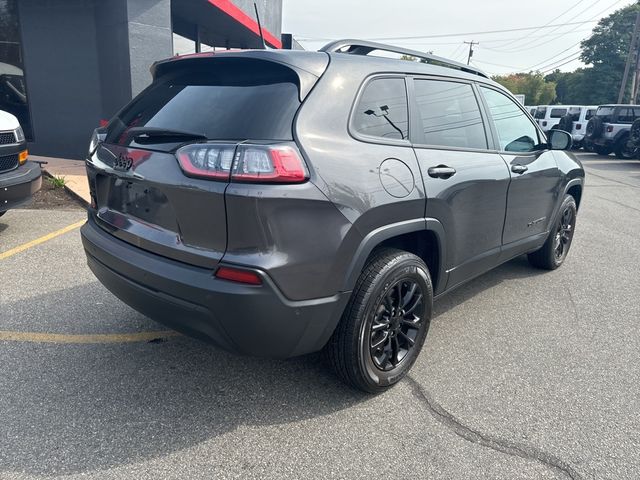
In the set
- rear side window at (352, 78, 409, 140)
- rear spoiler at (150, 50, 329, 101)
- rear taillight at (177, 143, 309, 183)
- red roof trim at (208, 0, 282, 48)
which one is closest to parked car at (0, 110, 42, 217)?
rear spoiler at (150, 50, 329, 101)

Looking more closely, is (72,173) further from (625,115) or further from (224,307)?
(625,115)

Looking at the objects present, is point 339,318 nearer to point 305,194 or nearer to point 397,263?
point 397,263

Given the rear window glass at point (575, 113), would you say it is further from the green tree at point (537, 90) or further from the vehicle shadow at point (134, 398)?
the green tree at point (537, 90)

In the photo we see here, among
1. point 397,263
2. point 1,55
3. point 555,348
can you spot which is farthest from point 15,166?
point 1,55

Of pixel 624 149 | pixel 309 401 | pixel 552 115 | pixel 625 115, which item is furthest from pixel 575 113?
pixel 309 401

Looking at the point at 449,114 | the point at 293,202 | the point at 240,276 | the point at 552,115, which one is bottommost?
the point at 240,276

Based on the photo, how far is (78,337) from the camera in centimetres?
342

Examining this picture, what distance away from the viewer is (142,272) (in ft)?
8.25

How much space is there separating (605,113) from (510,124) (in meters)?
17.6

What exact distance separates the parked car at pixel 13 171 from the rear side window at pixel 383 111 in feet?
13.1

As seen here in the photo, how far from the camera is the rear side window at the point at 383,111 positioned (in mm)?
2682

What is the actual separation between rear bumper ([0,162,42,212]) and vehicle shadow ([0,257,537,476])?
2275 millimetres

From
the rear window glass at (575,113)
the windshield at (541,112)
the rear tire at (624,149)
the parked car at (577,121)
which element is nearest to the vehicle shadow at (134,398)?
the rear tire at (624,149)

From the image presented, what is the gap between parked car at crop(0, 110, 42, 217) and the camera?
5016 millimetres
